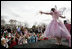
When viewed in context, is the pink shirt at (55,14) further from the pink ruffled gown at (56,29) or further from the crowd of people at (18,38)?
the crowd of people at (18,38)

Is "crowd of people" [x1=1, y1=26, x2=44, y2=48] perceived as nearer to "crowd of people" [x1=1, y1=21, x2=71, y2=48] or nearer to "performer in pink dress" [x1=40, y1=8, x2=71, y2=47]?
"crowd of people" [x1=1, y1=21, x2=71, y2=48]

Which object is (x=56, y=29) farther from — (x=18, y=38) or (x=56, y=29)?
(x=18, y=38)

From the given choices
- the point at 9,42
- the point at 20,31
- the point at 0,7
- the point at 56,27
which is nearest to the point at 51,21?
the point at 56,27

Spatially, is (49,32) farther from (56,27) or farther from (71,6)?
(71,6)

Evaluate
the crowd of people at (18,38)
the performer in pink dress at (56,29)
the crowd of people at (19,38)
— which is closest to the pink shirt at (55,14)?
the performer in pink dress at (56,29)

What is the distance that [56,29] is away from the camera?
1902 mm

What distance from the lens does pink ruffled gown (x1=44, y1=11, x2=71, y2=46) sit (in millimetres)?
1799

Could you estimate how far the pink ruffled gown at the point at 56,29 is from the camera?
70.8 inches

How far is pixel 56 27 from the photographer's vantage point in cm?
194

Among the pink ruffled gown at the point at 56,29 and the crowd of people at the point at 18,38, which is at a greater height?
the pink ruffled gown at the point at 56,29

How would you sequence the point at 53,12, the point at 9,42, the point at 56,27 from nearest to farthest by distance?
the point at 56,27 < the point at 53,12 < the point at 9,42

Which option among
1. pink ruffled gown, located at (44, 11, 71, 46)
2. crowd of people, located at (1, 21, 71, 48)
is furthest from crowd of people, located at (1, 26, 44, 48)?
pink ruffled gown, located at (44, 11, 71, 46)

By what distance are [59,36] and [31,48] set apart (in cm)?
58

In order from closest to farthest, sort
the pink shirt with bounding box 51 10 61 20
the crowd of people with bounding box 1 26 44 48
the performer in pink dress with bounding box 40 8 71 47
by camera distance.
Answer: the performer in pink dress with bounding box 40 8 71 47
the pink shirt with bounding box 51 10 61 20
the crowd of people with bounding box 1 26 44 48
